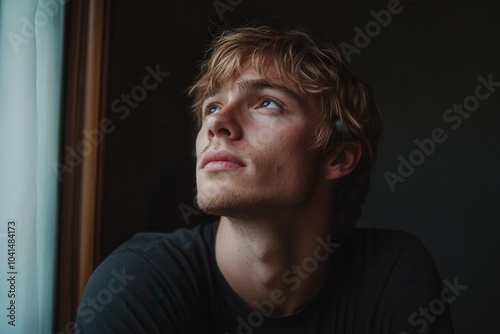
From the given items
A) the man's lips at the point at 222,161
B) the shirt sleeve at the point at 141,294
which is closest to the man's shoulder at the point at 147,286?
the shirt sleeve at the point at 141,294

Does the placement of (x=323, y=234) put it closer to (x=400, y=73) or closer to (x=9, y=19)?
(x=400, y=73)

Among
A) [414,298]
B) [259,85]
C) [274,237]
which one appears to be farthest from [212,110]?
[414,298]

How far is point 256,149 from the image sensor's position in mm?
587

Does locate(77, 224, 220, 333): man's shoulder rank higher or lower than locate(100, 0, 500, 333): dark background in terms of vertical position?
lower

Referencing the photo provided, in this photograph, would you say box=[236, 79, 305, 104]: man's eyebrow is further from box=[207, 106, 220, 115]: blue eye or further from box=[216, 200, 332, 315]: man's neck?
box=[216, 200, 332, 315]: man's neck

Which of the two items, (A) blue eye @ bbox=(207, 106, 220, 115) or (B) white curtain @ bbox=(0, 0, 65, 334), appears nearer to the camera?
(B) white curtain @ bbox=(0, 0, 65, 334)

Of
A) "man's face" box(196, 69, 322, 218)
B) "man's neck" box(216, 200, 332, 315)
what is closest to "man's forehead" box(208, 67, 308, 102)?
"man's face" box(196, 69, 322, 218)

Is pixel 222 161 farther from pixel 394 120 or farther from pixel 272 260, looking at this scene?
pixel 394 120

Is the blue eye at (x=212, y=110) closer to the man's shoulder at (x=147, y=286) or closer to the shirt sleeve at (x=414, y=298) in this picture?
the man's shoulder at (x=147, y=286)

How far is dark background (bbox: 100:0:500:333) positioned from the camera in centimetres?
65

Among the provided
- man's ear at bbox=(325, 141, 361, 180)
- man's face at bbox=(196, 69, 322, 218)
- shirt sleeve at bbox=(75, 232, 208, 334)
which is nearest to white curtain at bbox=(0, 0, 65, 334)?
shirt sleeve at bbox=(75, 232, 208, 334)

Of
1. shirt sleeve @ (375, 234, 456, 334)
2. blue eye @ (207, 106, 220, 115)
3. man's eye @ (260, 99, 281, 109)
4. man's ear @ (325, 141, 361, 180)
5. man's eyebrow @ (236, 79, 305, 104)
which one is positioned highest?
man's eyebrow @ (236, 79, 305, 104)

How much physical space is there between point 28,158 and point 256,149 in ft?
0.84

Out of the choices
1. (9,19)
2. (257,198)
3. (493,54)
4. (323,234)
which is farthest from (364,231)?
(9,19)
